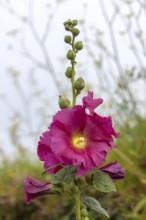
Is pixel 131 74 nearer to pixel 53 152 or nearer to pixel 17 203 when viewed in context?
pixel 17 203

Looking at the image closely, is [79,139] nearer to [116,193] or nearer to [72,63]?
[72,63]

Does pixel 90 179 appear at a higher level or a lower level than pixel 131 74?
lower

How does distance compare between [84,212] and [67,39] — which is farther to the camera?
[67,39]

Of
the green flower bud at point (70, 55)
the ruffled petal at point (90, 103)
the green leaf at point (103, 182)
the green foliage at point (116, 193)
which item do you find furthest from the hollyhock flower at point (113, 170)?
the green foliage at point (116, 193)

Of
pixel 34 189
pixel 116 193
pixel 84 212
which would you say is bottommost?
pixel 84 212

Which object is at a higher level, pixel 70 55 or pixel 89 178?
pixel 70 55

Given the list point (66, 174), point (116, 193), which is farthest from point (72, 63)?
point (116, 193)

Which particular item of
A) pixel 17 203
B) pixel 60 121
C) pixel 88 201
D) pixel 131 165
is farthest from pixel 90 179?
pixel 17 203

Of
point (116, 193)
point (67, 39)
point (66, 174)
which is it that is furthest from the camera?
point (116, 193)
